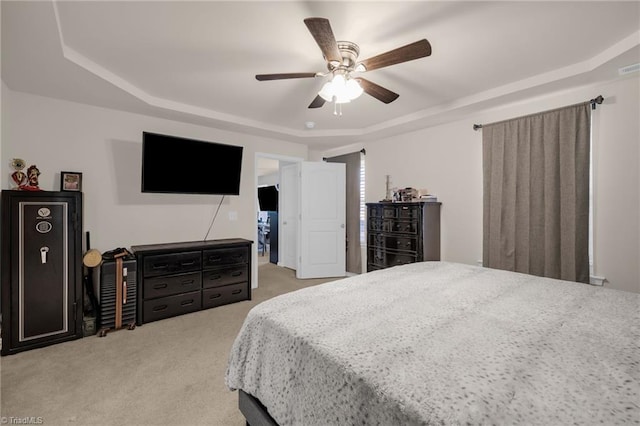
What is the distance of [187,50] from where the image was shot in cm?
219

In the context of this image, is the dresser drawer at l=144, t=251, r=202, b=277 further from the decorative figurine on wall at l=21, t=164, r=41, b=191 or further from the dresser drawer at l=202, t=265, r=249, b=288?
the decorative figurine on wall at l=21, t=164, r=41, b=191

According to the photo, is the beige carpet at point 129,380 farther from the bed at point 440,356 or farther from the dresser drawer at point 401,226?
the dresser drawer at point 401,226

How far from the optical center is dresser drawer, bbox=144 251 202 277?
118 inches

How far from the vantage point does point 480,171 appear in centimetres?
337


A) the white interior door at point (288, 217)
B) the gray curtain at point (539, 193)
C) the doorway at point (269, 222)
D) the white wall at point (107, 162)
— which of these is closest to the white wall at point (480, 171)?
the gray curtain at point (539, 193)

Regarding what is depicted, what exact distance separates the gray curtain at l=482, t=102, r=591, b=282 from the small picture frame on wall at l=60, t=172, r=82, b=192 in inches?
185

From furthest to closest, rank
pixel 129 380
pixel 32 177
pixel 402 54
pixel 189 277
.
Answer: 1. pixel 189 277
2. pixel 32 177
3. pixel 129 380
4. pixel 402 54

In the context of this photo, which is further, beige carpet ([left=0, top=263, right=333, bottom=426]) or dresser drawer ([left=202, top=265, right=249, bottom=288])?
dresser drawer ([left=202, top=265, right=249, bottom=288])

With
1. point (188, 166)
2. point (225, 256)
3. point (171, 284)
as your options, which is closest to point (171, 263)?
point (171, 284)

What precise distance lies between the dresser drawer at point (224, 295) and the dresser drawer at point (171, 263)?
37 cm

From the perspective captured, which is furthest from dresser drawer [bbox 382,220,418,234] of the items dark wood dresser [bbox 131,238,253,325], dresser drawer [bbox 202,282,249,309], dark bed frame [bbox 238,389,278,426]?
dark bed frame [bbox 238,389,278,426]

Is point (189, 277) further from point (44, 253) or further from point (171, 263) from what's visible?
point (44, 253)

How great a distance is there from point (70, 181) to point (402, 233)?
13.1 ft

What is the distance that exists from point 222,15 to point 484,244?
3.51 meters
